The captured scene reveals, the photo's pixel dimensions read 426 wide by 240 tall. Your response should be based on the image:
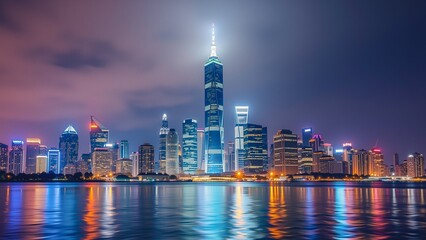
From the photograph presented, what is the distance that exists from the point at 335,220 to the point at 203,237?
2004 centimetres

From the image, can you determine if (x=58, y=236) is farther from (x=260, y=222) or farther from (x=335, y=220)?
(x=335, y=220)

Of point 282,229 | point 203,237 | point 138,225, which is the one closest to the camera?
point 203,237

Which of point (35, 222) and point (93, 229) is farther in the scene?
point (35, 222)

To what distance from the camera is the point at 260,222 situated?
50750 millimetres

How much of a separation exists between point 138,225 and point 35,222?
12.7m

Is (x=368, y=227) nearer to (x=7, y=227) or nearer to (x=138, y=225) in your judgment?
(x=138, y=225)

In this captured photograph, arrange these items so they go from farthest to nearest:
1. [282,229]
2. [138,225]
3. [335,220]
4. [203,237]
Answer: [335,220] → [138,225] → [282,229] → [203,237]

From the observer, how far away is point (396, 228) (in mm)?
45688

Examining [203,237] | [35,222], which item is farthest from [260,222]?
[35,222]

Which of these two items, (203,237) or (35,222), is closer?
(203,237)

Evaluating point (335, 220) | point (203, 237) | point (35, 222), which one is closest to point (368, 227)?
point (335, 220)

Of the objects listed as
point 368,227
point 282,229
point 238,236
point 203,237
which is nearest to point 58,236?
point 203,237

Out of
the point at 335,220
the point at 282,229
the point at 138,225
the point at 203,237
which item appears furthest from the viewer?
the point at 335,220

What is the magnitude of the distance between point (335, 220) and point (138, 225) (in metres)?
22.8
